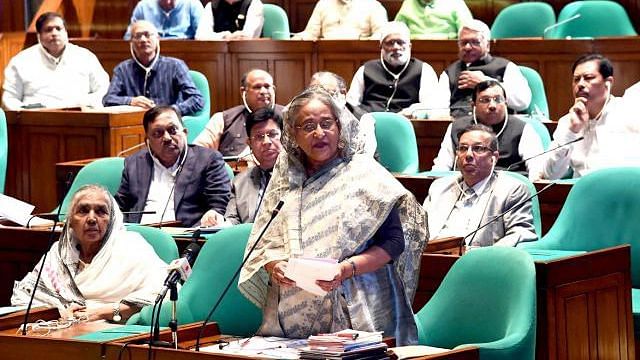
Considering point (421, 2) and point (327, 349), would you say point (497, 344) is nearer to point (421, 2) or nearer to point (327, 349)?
point (327, 349)

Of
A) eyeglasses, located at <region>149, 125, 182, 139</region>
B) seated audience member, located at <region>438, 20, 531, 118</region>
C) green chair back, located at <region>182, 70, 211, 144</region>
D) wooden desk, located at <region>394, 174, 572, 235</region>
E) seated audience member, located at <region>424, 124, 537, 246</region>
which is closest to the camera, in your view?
seated audience member, located at <region>424, 124, 537, 246</region>

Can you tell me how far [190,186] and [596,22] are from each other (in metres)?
4.32

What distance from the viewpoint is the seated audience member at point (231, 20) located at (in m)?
10.0

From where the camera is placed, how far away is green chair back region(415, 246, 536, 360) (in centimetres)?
405

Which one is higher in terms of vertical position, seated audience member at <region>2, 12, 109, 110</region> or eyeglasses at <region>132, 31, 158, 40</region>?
eyeglasses at <region>132, 31, 158, 40</region>

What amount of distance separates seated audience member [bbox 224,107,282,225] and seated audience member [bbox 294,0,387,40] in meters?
3.84

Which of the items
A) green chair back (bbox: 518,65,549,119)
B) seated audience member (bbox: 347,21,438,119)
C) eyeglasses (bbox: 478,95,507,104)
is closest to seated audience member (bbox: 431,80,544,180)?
eyeglasses (bbox: 478,95,507,104)

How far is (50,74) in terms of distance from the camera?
29.4 ft

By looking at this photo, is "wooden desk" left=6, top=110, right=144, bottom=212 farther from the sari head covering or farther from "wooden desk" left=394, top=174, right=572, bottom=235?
the sari head covering

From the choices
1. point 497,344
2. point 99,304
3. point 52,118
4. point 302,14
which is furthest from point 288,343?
point 302,14

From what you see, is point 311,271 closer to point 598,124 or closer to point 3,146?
point 598,124

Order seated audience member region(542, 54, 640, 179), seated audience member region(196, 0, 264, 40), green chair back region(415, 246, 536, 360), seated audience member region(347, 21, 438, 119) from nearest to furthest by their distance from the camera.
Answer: green chair back region(415, 246, 536, 360)
seated audience member region(542, 54, 640, 179)
seated audience member region(347, 21, 438, 119)
seated audience member region(196, 0, 264, 40)

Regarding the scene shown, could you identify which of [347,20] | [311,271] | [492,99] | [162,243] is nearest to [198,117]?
[347,20]

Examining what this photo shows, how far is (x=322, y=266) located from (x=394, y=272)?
0.33m
